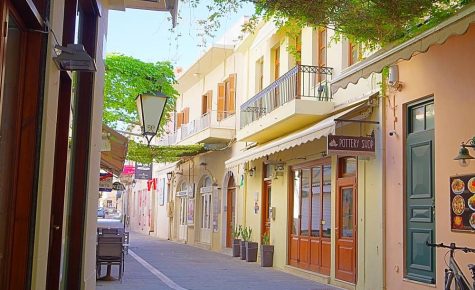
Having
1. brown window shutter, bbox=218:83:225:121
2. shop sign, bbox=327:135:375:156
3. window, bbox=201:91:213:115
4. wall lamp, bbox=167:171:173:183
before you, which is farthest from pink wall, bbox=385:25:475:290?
wall lamp, bbox=167:171:173:183

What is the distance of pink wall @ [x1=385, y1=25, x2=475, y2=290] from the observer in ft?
29.2

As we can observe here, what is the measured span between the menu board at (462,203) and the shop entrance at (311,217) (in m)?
4.95

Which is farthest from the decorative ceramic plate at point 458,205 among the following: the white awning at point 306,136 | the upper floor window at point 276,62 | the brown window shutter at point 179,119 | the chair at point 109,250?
the brown window shutter at point 179,119

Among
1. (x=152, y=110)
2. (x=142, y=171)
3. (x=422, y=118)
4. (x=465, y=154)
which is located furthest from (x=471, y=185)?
(x=142, y=171)

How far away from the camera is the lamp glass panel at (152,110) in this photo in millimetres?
10094

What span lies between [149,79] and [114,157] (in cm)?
566

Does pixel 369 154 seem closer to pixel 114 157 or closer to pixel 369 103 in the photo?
pixel 369 103

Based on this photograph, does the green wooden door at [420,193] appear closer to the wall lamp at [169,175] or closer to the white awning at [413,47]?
the white awning at [413,47]

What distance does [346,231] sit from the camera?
12930mm

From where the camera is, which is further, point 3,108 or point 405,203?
point 405,203

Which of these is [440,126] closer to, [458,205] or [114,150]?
[458,205]

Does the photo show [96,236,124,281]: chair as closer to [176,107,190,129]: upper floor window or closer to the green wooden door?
the green wooden door

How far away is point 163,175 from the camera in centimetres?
3572

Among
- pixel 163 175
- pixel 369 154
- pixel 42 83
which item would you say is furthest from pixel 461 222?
pixel 163 175
